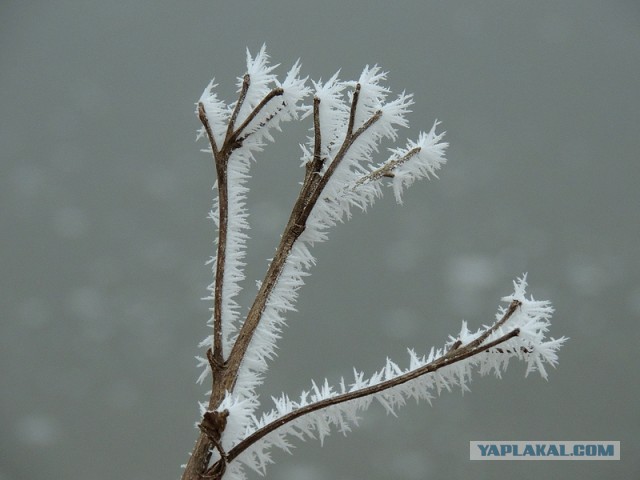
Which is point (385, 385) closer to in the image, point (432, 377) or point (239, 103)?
point (432, 377)

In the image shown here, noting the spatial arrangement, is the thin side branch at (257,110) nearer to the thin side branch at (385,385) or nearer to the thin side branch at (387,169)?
the thin side branch at (387,169)

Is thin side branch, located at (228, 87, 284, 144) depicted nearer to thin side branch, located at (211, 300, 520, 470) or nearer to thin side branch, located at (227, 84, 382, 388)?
thin side branch, located at (227, 84, 382, 388)

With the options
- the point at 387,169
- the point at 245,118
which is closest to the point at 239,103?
the point at 245,118

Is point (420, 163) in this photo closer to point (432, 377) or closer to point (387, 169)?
point (387, 169)

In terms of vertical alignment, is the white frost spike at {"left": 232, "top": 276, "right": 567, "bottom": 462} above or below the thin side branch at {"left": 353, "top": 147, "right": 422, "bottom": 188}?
below

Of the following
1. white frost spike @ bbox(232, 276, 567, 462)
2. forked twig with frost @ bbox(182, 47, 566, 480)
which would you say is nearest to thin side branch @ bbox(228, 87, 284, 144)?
forked twig with frost @ bbox(182, 47, 566, 480)

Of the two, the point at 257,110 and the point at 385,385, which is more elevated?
the point at 257,110

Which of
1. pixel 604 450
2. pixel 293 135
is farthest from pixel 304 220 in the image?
pixel 604 450

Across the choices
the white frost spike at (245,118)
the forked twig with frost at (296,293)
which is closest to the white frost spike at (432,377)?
the forked twig with frost at (296,293)
